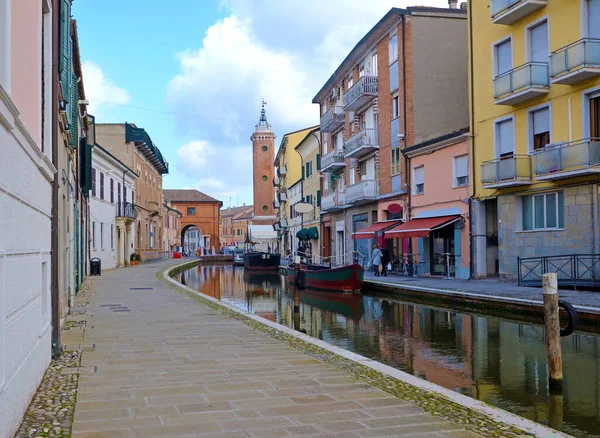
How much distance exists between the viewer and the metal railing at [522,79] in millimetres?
19953

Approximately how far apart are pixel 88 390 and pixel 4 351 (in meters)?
2.20

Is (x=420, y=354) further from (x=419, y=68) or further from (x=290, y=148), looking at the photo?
(x=290, y=148)

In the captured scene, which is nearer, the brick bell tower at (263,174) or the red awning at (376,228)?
the red awning at (376,228)

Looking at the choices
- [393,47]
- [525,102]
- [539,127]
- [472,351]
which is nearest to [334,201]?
[393,47]

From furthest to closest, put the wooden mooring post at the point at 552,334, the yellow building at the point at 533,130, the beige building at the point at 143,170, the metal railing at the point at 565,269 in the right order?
the beige building at the point at 143,170 < the yellow building at the point at 533,130 < the metal railing at the point at 565,269 < the wooden mooring post at the point at 552,334

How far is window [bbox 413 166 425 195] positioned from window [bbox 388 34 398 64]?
597cm

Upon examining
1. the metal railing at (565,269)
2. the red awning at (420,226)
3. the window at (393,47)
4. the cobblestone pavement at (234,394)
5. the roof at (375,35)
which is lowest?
the cobblestone pavement at (234,394)

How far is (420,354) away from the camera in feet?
35.6

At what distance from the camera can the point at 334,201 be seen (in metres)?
38.8

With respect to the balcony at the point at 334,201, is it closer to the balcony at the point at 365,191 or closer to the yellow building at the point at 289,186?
the balcony at the point at 365,191

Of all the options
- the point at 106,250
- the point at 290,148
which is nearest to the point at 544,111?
the point at 106,250

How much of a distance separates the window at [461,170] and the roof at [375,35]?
8.38 meters

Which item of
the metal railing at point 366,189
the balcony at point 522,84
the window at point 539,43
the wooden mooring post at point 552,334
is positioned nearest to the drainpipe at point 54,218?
the wooden mooring post at point 552,334

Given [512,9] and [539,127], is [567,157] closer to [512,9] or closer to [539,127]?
[539,127]
